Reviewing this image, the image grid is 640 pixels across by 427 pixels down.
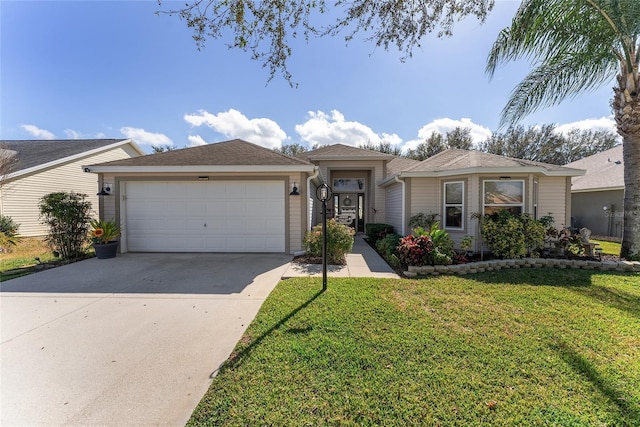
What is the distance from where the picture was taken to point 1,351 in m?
2.96

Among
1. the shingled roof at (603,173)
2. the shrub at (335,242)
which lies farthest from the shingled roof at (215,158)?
the shingled roof at (603,173)

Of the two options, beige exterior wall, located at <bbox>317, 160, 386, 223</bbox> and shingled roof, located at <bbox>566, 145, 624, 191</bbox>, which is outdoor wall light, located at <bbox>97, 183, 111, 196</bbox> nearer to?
beige exterior wall, located at <bbox>317, 160, 386, 223</bbox>

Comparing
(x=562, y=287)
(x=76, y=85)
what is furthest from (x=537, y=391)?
(x=76, y=85)

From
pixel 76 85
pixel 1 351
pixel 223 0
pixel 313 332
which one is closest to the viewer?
pixel 1 351

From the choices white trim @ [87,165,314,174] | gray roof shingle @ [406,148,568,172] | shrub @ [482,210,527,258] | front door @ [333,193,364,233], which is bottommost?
shrub @ [482,210,527,258]

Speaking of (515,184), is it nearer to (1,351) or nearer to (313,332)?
(313,332)

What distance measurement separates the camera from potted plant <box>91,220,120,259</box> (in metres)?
7.52

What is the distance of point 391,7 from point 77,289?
7.91 meters

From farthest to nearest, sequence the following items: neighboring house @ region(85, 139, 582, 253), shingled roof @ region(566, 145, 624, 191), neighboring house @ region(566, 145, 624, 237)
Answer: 1. shingled roof @ region(566, 145, 624, 191)
2. neighboring house @ region(566, 145, 624, 237)
3. neighboring house @ region(85, 139, 582, 253)

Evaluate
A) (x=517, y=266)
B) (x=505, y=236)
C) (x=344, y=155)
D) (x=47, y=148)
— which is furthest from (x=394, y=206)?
(x=47, y=148)

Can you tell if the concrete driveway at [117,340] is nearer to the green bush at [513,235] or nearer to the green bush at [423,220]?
the green bush at [423,220]

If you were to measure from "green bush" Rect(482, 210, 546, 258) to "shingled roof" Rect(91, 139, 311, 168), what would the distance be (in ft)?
18.2

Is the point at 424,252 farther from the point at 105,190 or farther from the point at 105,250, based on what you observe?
the point at 105,190

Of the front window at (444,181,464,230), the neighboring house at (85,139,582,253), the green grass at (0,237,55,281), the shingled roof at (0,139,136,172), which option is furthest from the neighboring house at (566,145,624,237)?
the shingled roof at (0,139,136,172)
